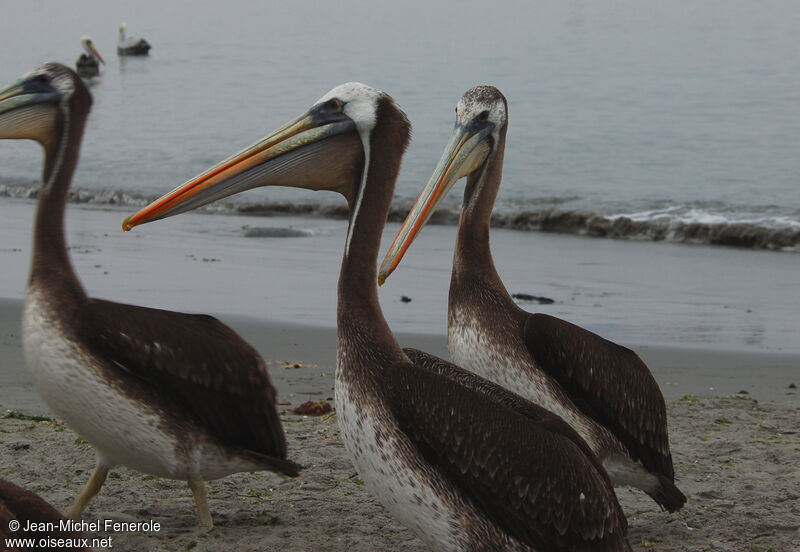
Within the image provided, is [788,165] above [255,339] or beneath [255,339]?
above

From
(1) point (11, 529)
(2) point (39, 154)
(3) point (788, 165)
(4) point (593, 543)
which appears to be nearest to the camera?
(1) point (11, 529)

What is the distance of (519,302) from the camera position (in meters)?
8.52

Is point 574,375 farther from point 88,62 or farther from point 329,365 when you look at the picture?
point 88,62

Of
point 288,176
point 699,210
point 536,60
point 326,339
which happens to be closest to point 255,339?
point 326,339

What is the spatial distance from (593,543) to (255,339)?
4037 mm

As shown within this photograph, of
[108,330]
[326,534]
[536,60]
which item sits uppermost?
[536,60]

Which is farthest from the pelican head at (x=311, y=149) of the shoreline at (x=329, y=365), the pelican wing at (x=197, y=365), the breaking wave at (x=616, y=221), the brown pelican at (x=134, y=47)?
the brown pelican at (x=134, y=47)

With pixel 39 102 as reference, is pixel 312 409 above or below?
below

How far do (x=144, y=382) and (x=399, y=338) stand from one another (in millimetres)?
3494

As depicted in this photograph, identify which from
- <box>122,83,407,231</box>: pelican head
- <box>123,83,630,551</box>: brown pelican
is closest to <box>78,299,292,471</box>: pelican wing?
<box>122,83,407,231</box>: pelican head

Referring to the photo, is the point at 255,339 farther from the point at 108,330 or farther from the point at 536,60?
the point at 536,60

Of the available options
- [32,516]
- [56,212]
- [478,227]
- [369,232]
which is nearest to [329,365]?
[478,227]

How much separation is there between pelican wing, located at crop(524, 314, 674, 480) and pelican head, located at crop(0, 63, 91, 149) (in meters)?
2.04

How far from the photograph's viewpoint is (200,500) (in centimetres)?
389
